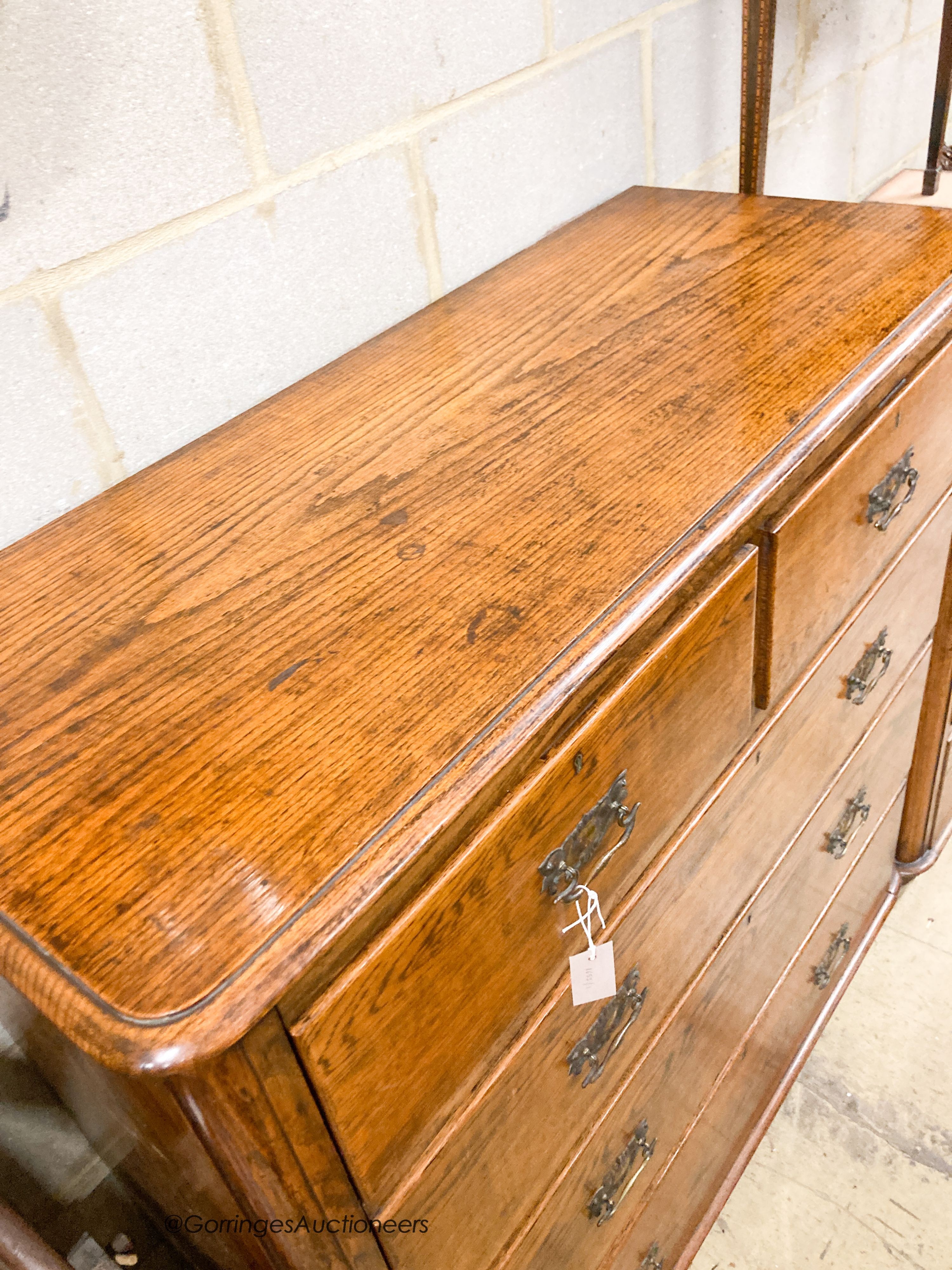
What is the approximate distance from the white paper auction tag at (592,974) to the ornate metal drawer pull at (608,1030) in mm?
63

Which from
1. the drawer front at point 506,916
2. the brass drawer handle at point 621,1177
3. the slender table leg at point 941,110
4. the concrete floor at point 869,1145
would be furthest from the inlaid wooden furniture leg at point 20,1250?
the slender table leg at point 941,110

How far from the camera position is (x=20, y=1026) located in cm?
78

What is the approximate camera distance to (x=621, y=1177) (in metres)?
0.92

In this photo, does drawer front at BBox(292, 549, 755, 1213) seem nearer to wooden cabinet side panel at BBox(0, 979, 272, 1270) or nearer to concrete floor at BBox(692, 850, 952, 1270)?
wooden cabinet side panel at BBox(0, 979, 272, 1270)

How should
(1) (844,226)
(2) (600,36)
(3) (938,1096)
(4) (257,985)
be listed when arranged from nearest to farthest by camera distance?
(4) (257,985) < (1) (844,226) < (2) (600,36) < (3) (938,1096)

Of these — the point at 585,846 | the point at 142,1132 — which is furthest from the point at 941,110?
the point at 142,1132

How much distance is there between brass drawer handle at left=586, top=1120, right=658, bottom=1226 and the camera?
89 centimetres

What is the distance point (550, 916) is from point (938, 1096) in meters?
1.11

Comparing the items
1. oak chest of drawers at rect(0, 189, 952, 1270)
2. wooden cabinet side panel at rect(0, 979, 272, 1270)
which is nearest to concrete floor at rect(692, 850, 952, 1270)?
oak chest of drawers at rect(0, 189, 952, 1270)

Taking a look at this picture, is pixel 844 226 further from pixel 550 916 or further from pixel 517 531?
pixel 550 916

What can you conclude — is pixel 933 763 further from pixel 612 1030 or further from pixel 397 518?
pixel 397 518

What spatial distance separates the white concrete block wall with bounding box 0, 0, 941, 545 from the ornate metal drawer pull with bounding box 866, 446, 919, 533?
1.75ft

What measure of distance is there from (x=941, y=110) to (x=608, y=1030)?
5.46 feet

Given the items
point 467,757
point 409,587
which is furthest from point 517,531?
point 467,757
